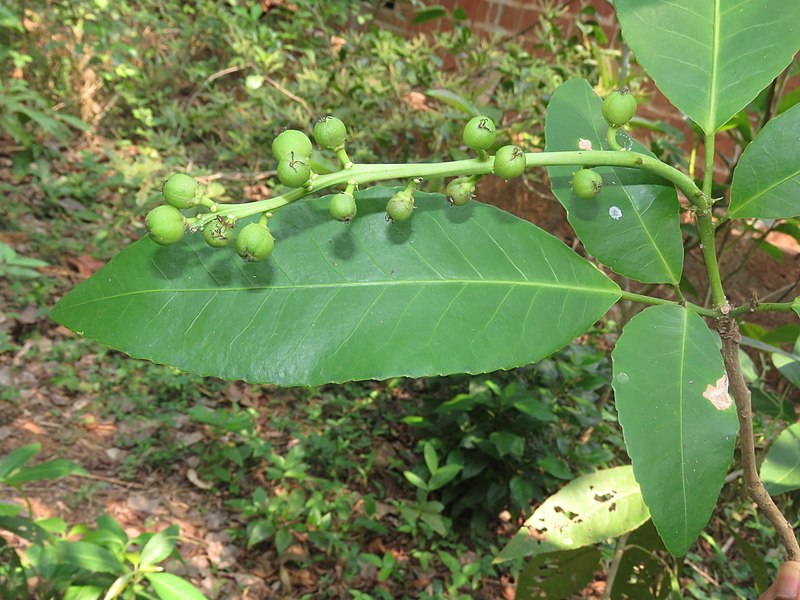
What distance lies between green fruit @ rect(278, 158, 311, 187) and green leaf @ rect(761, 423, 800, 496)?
3.21 ft

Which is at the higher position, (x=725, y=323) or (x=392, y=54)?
(x=725, y=323)

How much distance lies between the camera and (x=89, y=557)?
172 centimetres

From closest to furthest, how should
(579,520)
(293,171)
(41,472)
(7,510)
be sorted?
(293,171) < (579,520) < (7,510) < (41,472)

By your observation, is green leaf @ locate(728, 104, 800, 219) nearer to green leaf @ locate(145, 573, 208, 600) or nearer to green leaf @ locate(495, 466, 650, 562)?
green leaf @ locate(495, 466, 650, 562)

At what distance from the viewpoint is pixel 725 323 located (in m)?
0.77

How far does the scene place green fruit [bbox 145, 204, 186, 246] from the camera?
27.3 inches

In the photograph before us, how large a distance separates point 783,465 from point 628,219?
64 cm

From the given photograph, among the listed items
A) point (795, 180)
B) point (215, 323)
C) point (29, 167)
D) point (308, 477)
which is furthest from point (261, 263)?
point (29, 167)

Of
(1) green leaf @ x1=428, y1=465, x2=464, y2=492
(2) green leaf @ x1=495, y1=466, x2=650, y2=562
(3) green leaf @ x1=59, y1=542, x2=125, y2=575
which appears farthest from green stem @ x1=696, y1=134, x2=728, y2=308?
A: (1) green leaf @ x1=428, y1=465, x2=464, y2=492

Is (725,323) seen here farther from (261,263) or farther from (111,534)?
(111,534)

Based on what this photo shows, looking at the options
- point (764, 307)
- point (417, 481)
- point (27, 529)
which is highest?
point (764, 307)

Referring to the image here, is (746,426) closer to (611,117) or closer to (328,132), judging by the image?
(611,117)

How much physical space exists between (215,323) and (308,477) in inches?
80.5

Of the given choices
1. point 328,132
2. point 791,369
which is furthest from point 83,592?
point 791,369
